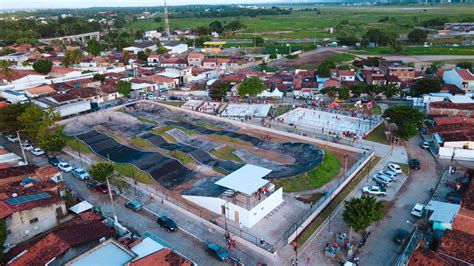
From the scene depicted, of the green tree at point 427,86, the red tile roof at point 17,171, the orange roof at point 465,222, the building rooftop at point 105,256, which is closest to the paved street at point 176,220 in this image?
the red tile roof at point 17,171

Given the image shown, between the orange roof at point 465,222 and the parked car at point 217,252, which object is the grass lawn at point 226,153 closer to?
the parked car at point 217,252

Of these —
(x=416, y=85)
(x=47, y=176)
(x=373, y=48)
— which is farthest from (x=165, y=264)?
(x=373, y=48)

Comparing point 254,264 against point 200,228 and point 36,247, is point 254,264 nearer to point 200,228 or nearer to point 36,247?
point 200,228

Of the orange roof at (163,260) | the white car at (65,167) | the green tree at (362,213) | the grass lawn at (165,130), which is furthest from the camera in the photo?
the grass lawn at (165,130)

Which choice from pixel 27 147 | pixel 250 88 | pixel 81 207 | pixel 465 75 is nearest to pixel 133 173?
pixel 81 207

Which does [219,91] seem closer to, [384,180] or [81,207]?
[384,180]

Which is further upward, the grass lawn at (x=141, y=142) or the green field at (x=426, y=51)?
the green field at (x=426, y=51)

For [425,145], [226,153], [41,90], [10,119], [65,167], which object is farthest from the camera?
[41,90]
